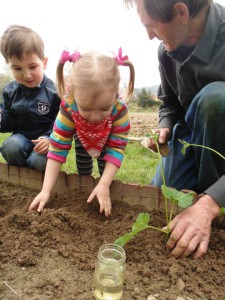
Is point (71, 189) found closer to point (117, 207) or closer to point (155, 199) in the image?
point (117, 207)

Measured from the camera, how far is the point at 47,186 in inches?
92.5

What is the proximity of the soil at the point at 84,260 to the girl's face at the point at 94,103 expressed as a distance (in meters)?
0.63

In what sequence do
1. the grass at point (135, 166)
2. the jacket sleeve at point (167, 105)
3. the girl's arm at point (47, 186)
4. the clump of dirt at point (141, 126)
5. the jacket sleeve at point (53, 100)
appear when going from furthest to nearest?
the clump of dirt at point (141, 126)
the grass at point (135, 166)
the jacket sleeve at point (53, 100)
the jacket sleeve at point (167, 105)
the girl's arm at point (47, 186)

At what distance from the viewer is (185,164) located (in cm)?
274

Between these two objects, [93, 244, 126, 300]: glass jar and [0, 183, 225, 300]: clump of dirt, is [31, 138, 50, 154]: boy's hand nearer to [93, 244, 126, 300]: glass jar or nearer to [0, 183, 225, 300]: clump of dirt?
[0, 183, 225, 300]: clump of dirt

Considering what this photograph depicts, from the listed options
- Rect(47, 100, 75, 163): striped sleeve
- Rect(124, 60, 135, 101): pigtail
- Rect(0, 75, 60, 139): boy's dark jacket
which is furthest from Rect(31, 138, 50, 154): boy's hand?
Rect(124, 60, 135, 101): pigtail

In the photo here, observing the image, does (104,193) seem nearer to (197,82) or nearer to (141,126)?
(197,82)

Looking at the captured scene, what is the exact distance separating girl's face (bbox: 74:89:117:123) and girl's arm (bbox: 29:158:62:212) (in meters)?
0.46

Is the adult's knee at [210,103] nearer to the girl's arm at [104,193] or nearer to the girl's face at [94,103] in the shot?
the girl's face at [94,103]

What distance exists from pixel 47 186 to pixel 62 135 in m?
0.38

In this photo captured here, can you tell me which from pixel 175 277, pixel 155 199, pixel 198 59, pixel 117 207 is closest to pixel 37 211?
Answer: pixel 117 207

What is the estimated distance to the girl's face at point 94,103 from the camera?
2.05 m

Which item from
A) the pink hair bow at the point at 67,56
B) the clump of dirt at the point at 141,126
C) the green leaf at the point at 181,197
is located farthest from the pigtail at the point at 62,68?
the clump of dirt at the point at 141,126

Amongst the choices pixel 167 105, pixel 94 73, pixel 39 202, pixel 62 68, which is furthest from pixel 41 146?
pixel 167 105
